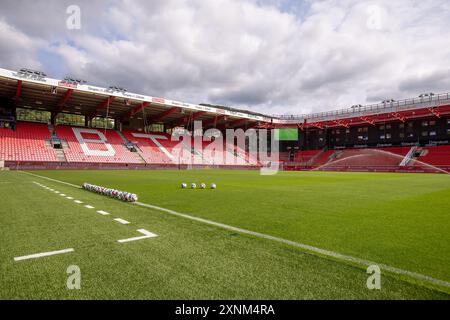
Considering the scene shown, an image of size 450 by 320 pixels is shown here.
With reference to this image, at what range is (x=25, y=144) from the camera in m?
38.3

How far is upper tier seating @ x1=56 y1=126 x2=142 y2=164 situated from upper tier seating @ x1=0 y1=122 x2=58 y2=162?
2.40 m

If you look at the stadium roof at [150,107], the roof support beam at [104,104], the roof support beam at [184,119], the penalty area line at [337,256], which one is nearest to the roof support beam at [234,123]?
the stadium roof at [150,107]

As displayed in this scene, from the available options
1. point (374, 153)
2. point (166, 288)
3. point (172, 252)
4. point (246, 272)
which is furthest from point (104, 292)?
point (374, 153)

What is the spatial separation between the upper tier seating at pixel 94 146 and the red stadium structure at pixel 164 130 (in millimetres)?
146

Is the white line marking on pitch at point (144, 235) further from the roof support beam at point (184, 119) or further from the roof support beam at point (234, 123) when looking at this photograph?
the roof support beam at point (234, 123)

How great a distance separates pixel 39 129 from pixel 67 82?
1335cm

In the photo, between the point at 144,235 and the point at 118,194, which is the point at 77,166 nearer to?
the point at 118,194

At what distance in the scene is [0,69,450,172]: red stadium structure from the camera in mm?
37969

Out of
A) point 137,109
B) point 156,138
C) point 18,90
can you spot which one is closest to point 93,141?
point 137,109

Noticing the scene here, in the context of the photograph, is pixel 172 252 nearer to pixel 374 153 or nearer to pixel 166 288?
pixel 166 288

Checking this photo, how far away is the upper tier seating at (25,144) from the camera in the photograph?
35375mm

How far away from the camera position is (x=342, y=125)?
58781 mm

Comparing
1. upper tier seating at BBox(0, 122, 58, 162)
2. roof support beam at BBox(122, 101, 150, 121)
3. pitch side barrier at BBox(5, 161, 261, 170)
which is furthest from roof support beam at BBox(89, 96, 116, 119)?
pitch side barrier at BBox(5, 161, 261, 170)
